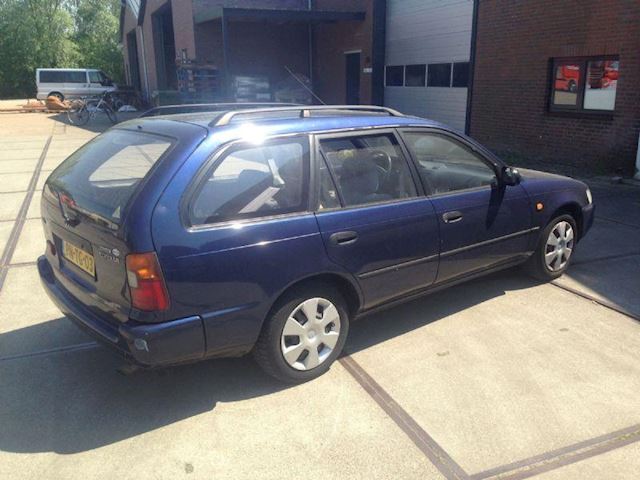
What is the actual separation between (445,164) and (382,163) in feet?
2.60

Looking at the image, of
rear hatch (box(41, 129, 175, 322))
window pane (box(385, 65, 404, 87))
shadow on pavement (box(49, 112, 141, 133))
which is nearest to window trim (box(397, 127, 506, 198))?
rear hatch (box(41, 129, 175, 322))

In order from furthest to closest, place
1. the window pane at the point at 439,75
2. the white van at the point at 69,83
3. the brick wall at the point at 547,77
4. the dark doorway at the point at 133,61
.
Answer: the dark doorway at the point at 133,61
the white van at the point at 69,83
the window pane at the point at 439,75
the brick wall at the point at 547,77

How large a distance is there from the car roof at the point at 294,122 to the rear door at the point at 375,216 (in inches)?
3.3

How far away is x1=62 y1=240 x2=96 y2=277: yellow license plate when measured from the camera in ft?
10.4

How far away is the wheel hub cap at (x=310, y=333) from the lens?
335 centimetres

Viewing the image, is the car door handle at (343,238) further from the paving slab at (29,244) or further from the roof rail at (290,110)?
the paving slab at (29,244)

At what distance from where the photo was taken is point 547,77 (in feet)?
37.4

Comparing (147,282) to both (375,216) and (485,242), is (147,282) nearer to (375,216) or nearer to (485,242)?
(375,216)

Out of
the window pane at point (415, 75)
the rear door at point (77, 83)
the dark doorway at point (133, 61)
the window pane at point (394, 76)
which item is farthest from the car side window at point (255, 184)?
the dark doorway at point (133, 61)

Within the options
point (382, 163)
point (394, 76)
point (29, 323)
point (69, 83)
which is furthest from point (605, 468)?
point (69, 83)

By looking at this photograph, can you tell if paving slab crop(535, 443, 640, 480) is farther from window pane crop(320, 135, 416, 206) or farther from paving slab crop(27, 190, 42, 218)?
paving slab crop(27, 190, 42, 218)

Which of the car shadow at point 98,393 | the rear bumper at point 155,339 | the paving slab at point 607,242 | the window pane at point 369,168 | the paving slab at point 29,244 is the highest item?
the window pane at point 369,168

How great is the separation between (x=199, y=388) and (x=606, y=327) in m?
2.96

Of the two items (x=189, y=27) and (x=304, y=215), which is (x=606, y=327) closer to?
(x=304, y=215)
